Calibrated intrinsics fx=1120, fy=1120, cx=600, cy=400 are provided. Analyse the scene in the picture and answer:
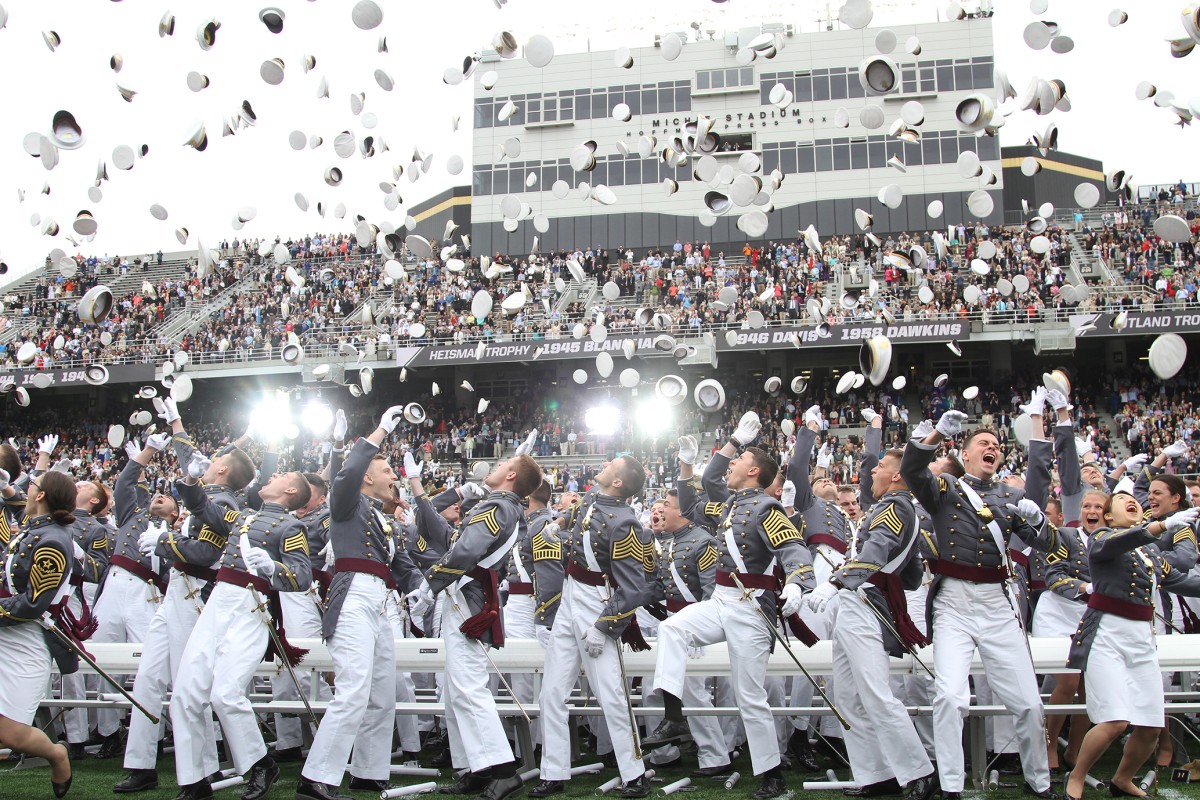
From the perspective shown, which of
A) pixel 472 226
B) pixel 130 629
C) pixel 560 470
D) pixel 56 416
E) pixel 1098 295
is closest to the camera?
pixel 130 629

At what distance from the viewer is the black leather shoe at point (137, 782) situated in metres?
7.29

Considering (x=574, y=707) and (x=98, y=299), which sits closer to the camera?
(x=574, y=707)

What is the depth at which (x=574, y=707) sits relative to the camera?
7.66 meters

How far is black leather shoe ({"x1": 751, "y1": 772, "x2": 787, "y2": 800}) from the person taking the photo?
6782 mm

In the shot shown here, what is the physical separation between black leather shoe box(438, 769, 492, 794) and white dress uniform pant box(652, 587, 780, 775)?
→ 124 centimetres

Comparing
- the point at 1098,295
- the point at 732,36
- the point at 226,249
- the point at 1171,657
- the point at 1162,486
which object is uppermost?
the point at 732,36

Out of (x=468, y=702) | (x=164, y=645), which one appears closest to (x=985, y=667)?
(x=468, y=702)

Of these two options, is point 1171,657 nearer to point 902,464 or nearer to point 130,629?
point 902,464

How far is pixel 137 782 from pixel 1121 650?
6.18 metres

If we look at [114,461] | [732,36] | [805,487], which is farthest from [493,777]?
[732,36]

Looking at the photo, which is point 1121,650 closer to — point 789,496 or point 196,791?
point 789,496

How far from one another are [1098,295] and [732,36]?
53.0ft

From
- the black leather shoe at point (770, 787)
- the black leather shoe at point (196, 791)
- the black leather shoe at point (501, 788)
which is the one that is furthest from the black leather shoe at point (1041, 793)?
the black leather shoe at point (196, 791)

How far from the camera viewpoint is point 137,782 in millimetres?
7336
